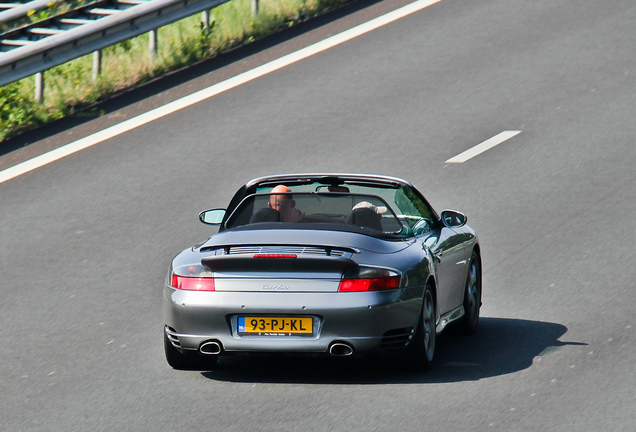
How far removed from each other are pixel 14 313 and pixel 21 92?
7633 millimetres

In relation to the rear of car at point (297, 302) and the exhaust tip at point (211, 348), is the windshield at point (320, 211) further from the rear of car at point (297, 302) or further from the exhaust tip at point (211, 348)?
the exhaust tip at point (211, 348)

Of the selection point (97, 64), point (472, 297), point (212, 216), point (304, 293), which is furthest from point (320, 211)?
point (97, 64)

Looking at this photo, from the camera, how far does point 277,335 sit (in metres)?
7.56

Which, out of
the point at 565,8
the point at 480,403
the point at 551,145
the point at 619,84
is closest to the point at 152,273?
the point at 480,403

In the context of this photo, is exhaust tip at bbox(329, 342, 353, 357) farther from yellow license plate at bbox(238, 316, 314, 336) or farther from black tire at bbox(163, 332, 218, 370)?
black tire at bbox(163, 332, 218, 370)

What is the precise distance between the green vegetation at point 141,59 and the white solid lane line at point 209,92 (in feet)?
3.50

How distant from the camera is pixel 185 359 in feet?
26.8

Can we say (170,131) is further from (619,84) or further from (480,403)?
(480,403)

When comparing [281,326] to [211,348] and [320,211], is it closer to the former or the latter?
[211,348]

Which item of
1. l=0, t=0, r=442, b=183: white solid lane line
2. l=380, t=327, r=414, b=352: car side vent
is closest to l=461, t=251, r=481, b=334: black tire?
l=380, t=327, r=414, b=352: car side vent

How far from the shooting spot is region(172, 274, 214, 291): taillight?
7695 mm

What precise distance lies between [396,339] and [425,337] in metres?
0.32

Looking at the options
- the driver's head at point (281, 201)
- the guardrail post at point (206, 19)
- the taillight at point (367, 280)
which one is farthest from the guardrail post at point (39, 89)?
the taillight at point (367, 280)

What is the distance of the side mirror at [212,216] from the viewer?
9031 millimetres
